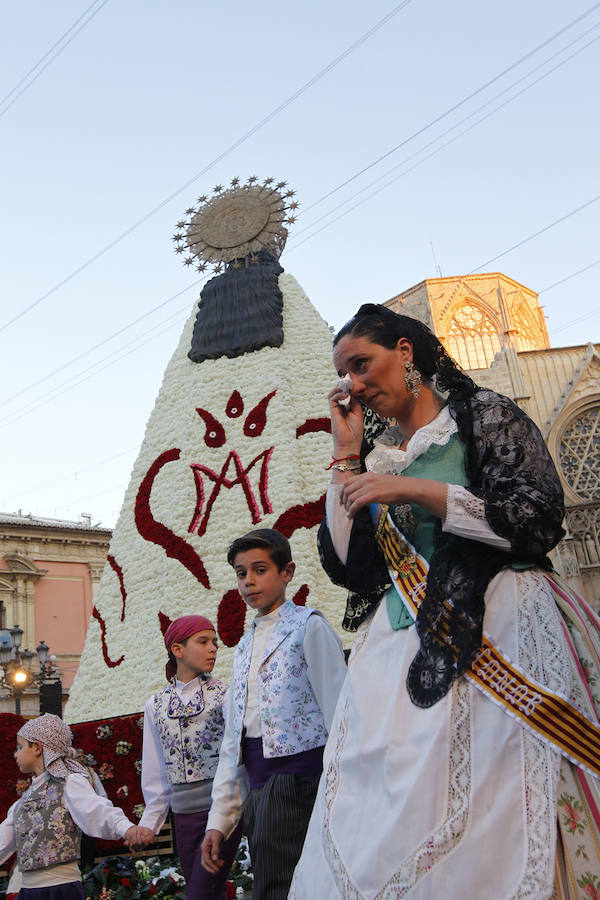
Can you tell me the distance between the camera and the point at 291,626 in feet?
8.61

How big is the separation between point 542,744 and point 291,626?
1293 mm

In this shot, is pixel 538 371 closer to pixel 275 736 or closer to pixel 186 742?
pixel 186 742

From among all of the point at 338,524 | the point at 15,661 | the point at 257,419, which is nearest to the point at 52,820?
the point at 338,524

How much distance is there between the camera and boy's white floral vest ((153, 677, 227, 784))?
123 inches

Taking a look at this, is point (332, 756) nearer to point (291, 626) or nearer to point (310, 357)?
point (291, 626)

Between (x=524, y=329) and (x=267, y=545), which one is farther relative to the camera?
(x=524, y=329)

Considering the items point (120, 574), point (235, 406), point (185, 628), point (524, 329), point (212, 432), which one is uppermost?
point (524, 329)

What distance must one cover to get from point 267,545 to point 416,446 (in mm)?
1108

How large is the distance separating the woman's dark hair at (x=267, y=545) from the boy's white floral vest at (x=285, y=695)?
185mm

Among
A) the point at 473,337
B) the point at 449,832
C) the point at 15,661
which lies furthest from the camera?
the point at 473,337

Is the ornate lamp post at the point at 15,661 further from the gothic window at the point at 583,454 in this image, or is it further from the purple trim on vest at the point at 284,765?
the gothic window at the point at 583,454

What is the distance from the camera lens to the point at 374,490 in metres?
1.59

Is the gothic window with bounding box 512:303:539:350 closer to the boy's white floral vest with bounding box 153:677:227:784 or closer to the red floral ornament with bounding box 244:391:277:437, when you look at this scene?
the red floral ornament with bounding box 244:391:277:437

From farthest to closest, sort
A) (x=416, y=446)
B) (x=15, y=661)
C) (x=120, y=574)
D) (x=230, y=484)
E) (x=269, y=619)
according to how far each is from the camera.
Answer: (x=15, y=661) → (x=120, y=574) → (x=230, y=484) → (x=269, y=619) → (x=416, y=446)
